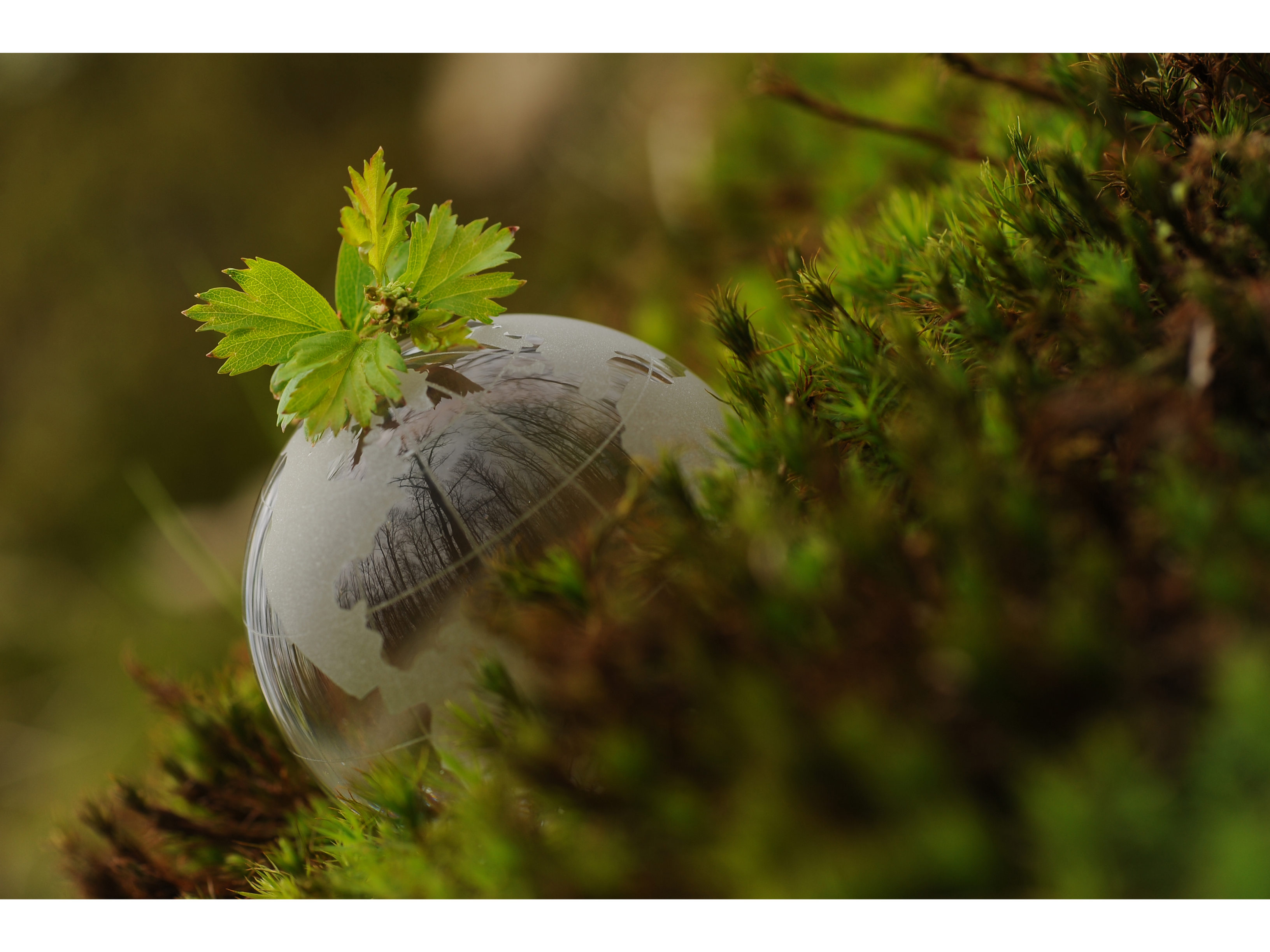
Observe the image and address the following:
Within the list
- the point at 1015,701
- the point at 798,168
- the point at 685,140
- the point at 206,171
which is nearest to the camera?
the point at 1015,701

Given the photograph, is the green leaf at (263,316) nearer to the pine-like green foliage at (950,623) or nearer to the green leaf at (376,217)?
the green leaf at (376,217)

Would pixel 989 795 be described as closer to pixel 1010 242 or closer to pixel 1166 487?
pixel 1166 487

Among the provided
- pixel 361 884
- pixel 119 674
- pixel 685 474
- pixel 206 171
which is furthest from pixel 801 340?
pixel 206 171

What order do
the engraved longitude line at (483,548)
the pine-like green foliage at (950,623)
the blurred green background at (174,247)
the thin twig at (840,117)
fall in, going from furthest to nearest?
the blurred green background at (174,247) < the thin twig at (840,117) < the engraved longitude line at (483,548) < the pine-like green foliage at (950,623)

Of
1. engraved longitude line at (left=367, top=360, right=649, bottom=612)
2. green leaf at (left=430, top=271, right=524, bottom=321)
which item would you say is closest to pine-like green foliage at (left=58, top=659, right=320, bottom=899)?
engraved longitude line at (left=367, top=360, right=649, bottom=612)

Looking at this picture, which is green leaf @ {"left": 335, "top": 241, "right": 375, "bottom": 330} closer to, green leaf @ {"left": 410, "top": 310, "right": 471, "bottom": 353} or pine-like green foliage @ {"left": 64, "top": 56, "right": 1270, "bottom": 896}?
green leaf @ {"left": 410, "top": 310, "right": 471, "bottom": 353}

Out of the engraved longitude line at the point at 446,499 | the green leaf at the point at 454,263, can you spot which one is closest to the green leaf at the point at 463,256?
the green leaf at the point at 454,263

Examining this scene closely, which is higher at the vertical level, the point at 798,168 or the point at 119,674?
A: the point at 798,168

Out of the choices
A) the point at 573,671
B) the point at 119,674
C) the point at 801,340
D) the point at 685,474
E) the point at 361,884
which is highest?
the point at 801,340
